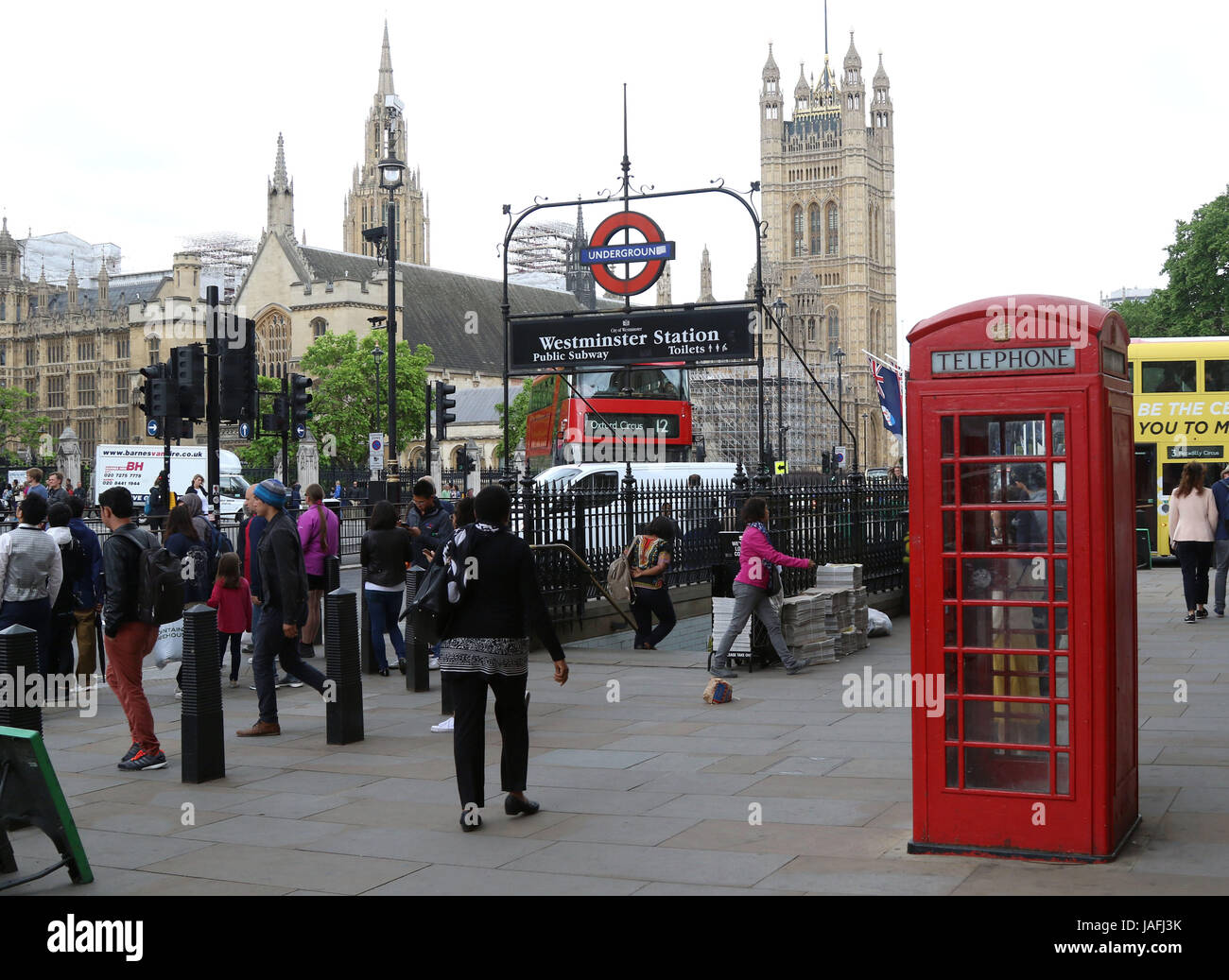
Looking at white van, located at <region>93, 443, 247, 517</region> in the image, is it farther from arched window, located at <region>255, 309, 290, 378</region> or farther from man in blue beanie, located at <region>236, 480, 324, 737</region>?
arched window, located at <region>255, 309, 290, 378</region>

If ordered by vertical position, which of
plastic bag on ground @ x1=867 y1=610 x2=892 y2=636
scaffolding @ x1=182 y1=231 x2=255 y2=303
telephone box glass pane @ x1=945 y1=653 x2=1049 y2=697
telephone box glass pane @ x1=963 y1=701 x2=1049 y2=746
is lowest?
plastic bag on ground @ x1=867 y1=610 x2=892 y2=636

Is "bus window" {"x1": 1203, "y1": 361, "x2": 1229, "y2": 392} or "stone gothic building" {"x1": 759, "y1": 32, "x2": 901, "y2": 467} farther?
"stone gothic building" {"x1": 759, "y1": 32, "x2": 901, "y2": 467}

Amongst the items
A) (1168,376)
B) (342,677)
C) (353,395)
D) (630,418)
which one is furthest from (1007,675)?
(353,395)

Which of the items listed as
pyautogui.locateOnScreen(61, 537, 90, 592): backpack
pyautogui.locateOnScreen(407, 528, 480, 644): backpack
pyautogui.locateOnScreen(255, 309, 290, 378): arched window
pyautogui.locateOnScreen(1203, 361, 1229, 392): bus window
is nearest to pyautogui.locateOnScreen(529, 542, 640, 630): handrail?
pyautogui.locateOnScreen(61, 537, 90, 592): backpack

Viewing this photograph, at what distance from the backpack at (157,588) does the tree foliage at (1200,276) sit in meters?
56.7

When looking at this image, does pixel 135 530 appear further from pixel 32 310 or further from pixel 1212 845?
pixel 32 310

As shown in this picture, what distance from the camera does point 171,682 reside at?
12.3m

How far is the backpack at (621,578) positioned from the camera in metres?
13.9

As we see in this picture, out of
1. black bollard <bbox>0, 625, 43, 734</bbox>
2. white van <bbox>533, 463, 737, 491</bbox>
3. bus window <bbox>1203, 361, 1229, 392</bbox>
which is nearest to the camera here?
black bollard <bbox>0, 625, 43, 734</bbox>

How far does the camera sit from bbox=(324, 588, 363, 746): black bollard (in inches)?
353

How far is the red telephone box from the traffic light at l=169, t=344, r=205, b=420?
11740 millimetres

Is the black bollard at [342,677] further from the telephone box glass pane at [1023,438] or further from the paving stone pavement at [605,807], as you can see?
the telephone box glass pane at [1023,438]
